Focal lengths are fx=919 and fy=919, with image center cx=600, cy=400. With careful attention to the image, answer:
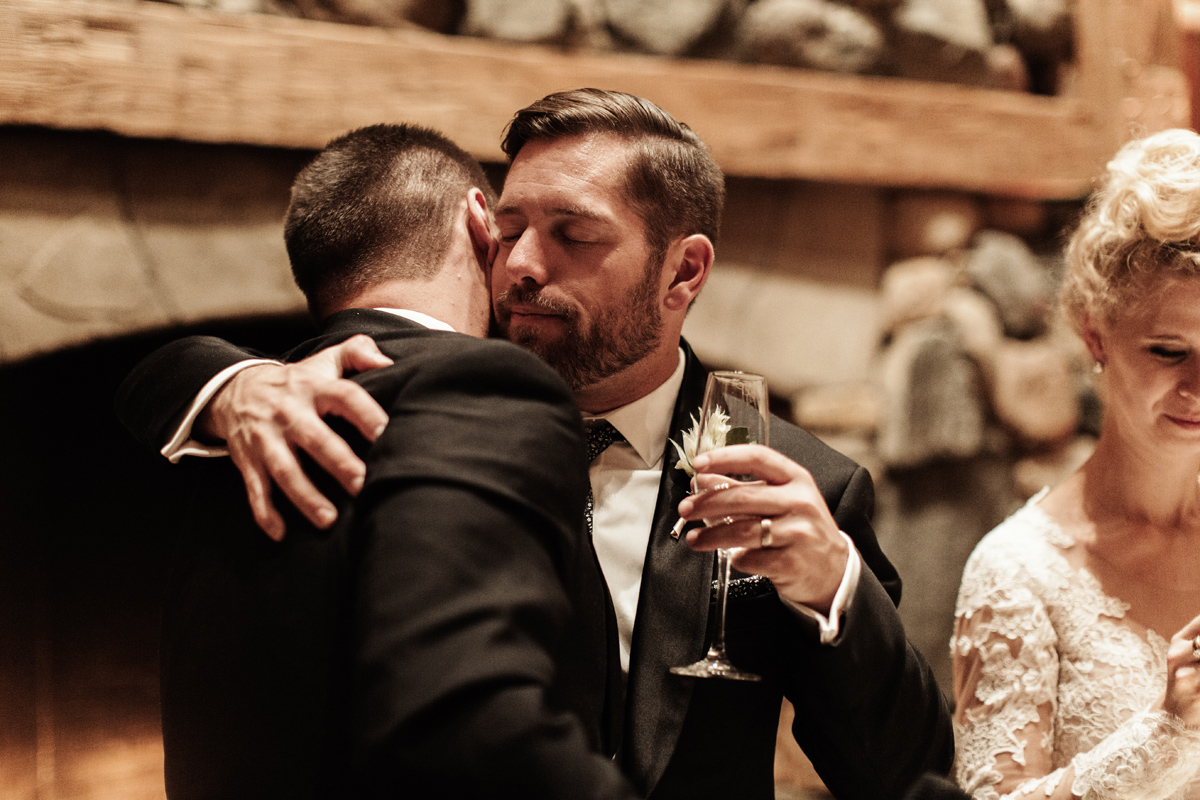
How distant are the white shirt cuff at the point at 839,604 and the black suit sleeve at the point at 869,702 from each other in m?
0.01

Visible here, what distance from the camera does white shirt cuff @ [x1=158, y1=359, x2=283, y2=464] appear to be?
121cm

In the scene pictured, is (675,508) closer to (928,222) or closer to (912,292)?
(912,292)

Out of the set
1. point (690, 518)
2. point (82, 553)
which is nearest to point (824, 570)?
point (690, 518)

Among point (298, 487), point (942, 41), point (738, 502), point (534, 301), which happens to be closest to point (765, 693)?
point (738, 502)

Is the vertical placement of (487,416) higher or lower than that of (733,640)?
higher

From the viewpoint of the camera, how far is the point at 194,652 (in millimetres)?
1011

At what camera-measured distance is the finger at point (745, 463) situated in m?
1.09

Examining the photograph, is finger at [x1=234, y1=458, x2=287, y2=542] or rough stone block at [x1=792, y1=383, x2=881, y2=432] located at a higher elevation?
finger at [x1=234, y1=458, x2=287, y2=542]

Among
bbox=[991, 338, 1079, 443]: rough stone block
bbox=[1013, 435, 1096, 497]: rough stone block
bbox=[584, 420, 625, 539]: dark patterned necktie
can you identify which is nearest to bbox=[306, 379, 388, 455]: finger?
bbox=[584, 420, 625, 539]: dark patterned necktie

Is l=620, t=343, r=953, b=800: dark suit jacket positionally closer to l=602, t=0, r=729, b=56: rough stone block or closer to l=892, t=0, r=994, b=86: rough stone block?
l=602, t=0, r=729, b=56: rough stone block

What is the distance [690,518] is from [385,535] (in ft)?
1.31

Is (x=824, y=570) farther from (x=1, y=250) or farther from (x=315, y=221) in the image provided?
(x=1, y=250)

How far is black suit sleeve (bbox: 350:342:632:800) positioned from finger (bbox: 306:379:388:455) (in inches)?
1.2

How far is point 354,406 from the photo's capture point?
987 millimetres
